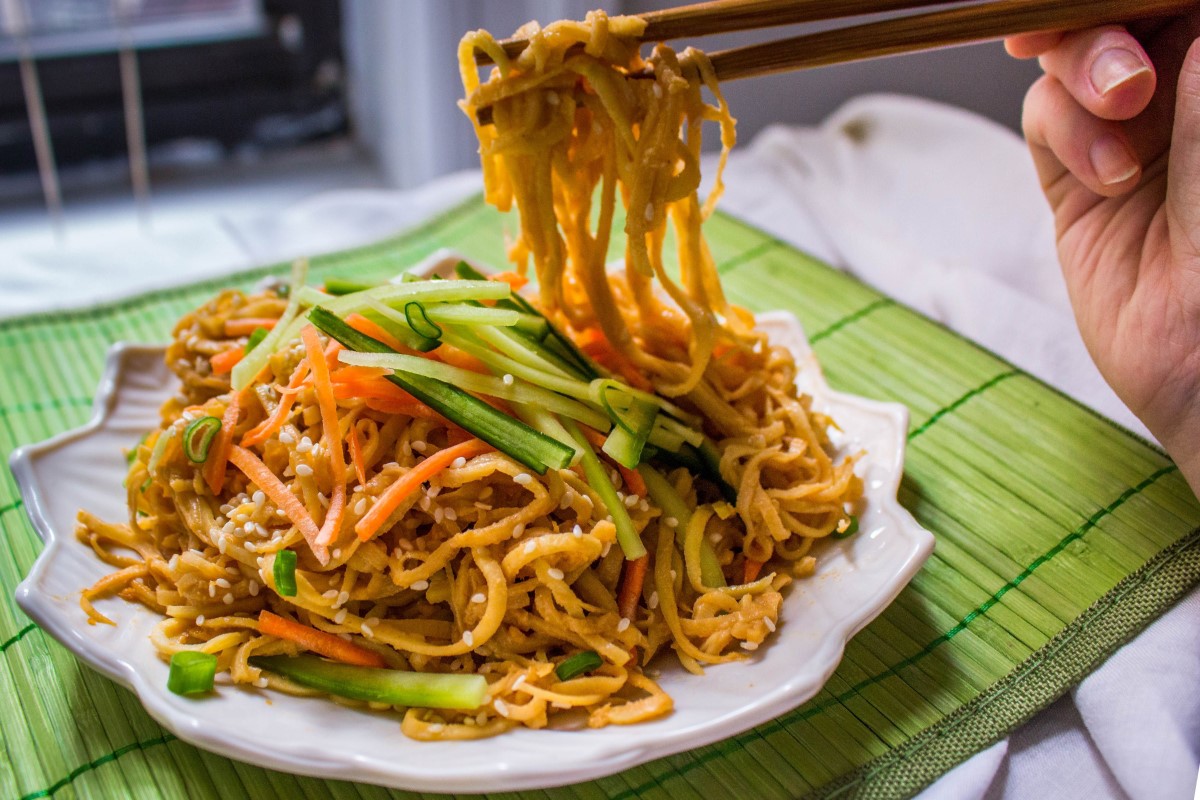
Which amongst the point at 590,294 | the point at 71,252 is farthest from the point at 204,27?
the point at 590,294

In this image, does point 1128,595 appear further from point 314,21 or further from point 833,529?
point 314,21

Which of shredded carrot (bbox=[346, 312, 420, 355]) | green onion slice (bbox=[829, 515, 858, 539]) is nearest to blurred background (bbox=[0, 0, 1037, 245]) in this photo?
shredded carrot (bbox=[346, 312, 420, 355])

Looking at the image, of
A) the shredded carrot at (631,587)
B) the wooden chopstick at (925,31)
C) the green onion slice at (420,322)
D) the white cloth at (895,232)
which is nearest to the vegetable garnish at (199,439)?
the green onion slice at (420,322)

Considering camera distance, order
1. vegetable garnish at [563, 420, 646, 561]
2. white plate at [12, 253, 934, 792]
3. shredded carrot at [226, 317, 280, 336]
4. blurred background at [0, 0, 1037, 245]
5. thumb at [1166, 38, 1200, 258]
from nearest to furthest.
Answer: white plate at [12, 253, 934, 792] < vegetable garnish at [563, 420, 646, 561] < thumb at [1166, 38, 1200, 258] < shredded carrot at [226, 317, 280, 336] < blurred background at [0, 0, 1037, 245]

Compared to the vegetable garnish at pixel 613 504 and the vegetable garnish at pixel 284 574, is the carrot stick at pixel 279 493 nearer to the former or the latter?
the vegetable garnish at pixel 284 574

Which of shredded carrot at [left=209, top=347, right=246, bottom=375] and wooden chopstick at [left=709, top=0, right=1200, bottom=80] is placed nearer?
wooden chopstick at [left=709, top=0, right=1200, bottom=80]

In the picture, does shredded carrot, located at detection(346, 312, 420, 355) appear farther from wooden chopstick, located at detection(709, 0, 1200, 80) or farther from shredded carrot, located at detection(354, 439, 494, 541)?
wooden chopstick, located at detection(709, 0, 1200, 80)

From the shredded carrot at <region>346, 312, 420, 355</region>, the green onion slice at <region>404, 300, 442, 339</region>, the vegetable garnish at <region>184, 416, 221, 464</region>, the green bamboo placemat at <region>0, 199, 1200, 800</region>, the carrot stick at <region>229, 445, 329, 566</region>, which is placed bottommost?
the green bamboo placemat at <region>0, 199, 1200, 800</region>
